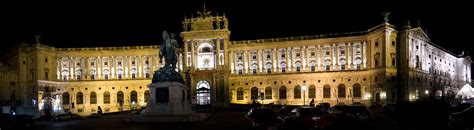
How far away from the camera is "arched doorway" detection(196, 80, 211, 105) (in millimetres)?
91125

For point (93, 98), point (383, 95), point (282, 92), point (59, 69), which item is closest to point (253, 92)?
point (282, 92)

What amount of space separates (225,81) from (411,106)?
5703 centimetres

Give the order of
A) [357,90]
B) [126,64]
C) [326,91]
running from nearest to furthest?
1. [357,90]
2. [326,91]
3. [126,64]

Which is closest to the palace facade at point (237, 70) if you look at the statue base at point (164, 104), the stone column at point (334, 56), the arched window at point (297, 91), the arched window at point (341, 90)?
the arched window at point (297, 91)

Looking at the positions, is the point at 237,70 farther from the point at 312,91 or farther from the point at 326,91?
the point at 326,91

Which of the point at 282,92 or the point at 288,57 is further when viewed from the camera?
the point at 288,57

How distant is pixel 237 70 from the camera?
306ft

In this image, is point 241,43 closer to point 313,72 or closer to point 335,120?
point 313,72

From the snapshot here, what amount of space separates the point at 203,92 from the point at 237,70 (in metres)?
7.81

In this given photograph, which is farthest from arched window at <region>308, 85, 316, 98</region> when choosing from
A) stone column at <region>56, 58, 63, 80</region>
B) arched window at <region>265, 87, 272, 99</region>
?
stone column at <region>56, 58, 63, 80</region>

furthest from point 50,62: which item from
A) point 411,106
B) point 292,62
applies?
point 411,106

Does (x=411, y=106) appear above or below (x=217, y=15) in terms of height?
below

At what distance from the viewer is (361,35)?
8525 cm

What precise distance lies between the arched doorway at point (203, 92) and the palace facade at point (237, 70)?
187 millimetres
